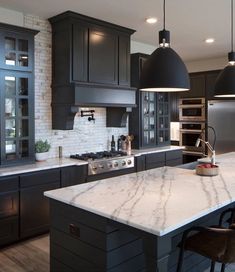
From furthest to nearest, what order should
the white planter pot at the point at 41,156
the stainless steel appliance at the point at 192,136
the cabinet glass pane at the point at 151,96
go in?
the stainless steel appliance at the point at 192,136, the cabinet glass pane at the point at 151,96, the white planter pot at the point at 41,156

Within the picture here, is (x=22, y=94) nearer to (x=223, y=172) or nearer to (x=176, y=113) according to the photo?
(x=223, y=172)

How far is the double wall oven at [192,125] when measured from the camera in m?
6.61

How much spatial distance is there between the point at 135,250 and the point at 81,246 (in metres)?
0.39

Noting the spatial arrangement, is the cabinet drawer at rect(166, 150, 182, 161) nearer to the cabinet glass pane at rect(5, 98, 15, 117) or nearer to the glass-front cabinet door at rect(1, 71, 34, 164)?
the glass-front cabinet door at rect(1, 71, 34, 164)

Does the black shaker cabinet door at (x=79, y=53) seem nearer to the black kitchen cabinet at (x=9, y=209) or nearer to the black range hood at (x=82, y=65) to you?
the black range hood at (x=82, y=65)

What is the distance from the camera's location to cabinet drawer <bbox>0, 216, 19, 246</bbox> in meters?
3.40

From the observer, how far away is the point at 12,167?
3.69 m

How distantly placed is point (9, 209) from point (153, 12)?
10.0ft

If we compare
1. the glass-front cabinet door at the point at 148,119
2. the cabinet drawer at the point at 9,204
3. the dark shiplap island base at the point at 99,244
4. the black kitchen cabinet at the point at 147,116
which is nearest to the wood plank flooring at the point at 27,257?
the cabinet drawer at the point at 9,204

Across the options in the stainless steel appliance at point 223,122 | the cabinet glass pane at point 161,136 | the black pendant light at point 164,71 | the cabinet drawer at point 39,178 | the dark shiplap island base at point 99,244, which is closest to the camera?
the dark shiplap island base at point 99,244

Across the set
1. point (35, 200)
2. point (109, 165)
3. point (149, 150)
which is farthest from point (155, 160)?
point (35, 200)

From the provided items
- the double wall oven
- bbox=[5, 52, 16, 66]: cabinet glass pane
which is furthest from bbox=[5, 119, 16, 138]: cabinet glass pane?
the double wall oven

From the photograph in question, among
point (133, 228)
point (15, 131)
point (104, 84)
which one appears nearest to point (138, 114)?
point (104, 84)

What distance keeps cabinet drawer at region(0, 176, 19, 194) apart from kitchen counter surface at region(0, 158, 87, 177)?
2.4 inches
